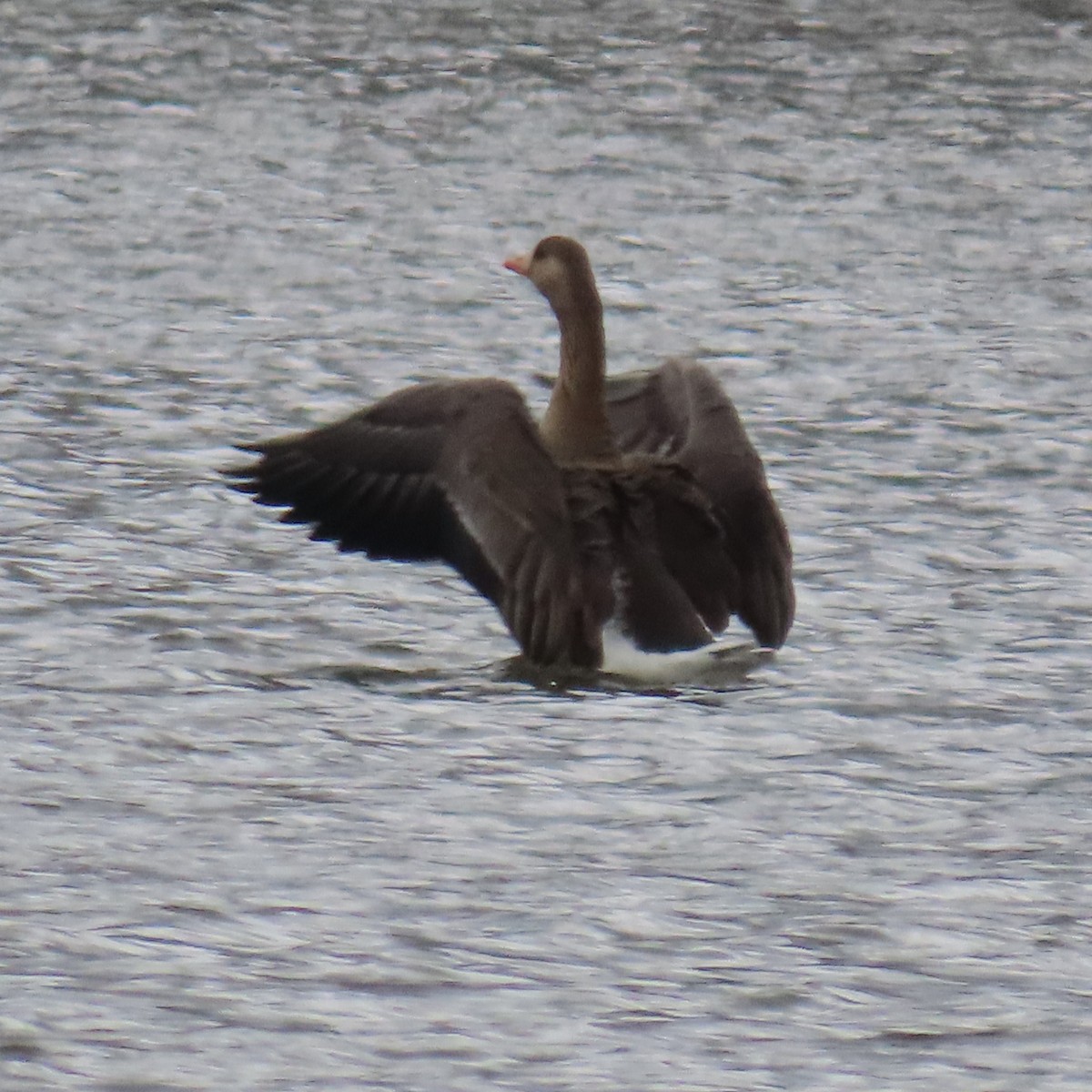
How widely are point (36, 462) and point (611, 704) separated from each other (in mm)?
3631

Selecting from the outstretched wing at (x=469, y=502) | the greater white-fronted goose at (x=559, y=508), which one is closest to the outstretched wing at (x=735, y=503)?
the greater white-fronted goose at (x=559, y=508)

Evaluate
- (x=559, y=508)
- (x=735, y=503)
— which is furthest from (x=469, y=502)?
(x=735, y=503)

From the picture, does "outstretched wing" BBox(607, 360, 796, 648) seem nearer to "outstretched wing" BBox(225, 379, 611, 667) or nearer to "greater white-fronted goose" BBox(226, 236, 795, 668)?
"greater white-fronted goose" BBox(226, 236, 795, 668)

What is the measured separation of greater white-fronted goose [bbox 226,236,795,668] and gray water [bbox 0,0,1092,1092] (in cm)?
25

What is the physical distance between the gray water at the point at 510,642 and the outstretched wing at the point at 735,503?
9.4 inches

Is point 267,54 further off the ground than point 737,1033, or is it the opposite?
point 267,54

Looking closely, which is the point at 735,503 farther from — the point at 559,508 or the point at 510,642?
the point at 510,642

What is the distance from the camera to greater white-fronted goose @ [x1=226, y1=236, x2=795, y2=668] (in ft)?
28.1

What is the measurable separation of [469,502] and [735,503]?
3.03ft

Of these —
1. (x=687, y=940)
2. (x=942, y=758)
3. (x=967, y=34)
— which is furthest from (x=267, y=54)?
(x=687, y=940)

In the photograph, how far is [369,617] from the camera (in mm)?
9633

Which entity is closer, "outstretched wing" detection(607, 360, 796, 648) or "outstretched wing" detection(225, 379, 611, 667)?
"outstretched wing" detection(225, 379, 611, 667)

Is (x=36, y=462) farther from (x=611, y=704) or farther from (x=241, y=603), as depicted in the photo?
(x=611, y=704)

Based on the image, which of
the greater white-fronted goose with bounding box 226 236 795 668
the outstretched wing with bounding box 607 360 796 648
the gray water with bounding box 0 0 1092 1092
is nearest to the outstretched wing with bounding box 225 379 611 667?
the greater white-fronted goose with bounding box 226 236 795 668
